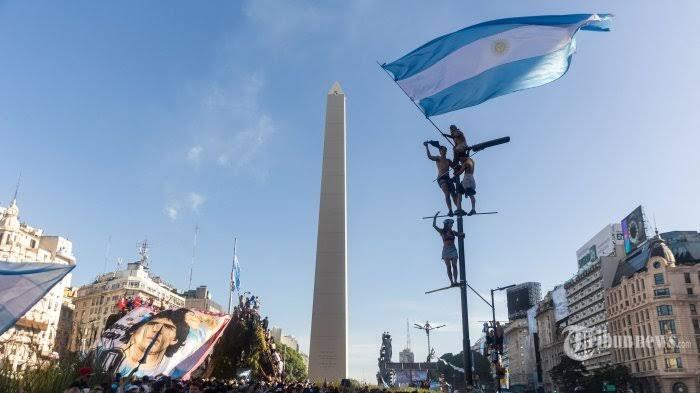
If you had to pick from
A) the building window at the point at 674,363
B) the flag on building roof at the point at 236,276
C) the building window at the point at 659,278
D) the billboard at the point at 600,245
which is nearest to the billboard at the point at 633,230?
the billboard at the point at 600,245

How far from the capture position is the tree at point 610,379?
75.6m

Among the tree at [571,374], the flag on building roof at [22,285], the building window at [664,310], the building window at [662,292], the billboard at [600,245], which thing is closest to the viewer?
the flag on building roof at [22,285]

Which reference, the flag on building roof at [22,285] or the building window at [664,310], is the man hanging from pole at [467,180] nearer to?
the flag on building roof at [22,285]

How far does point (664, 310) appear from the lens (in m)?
75.8

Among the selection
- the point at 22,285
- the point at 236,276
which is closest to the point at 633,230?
the point at 236,276

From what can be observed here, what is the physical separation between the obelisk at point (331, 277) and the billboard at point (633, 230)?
71.8 meters

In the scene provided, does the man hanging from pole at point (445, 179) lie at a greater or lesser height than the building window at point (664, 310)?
lesser

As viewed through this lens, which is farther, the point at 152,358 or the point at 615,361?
the point at 615,361

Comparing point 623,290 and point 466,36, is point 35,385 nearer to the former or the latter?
point 466,36

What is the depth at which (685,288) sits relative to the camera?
7669 centimetres

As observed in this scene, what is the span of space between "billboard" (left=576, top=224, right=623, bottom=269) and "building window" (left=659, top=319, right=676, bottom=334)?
23553 mm

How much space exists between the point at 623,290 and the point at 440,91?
86796mm

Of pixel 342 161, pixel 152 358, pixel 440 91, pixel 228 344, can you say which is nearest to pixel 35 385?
pixel 440 91

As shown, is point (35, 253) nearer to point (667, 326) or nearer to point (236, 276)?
point (236, 276)
